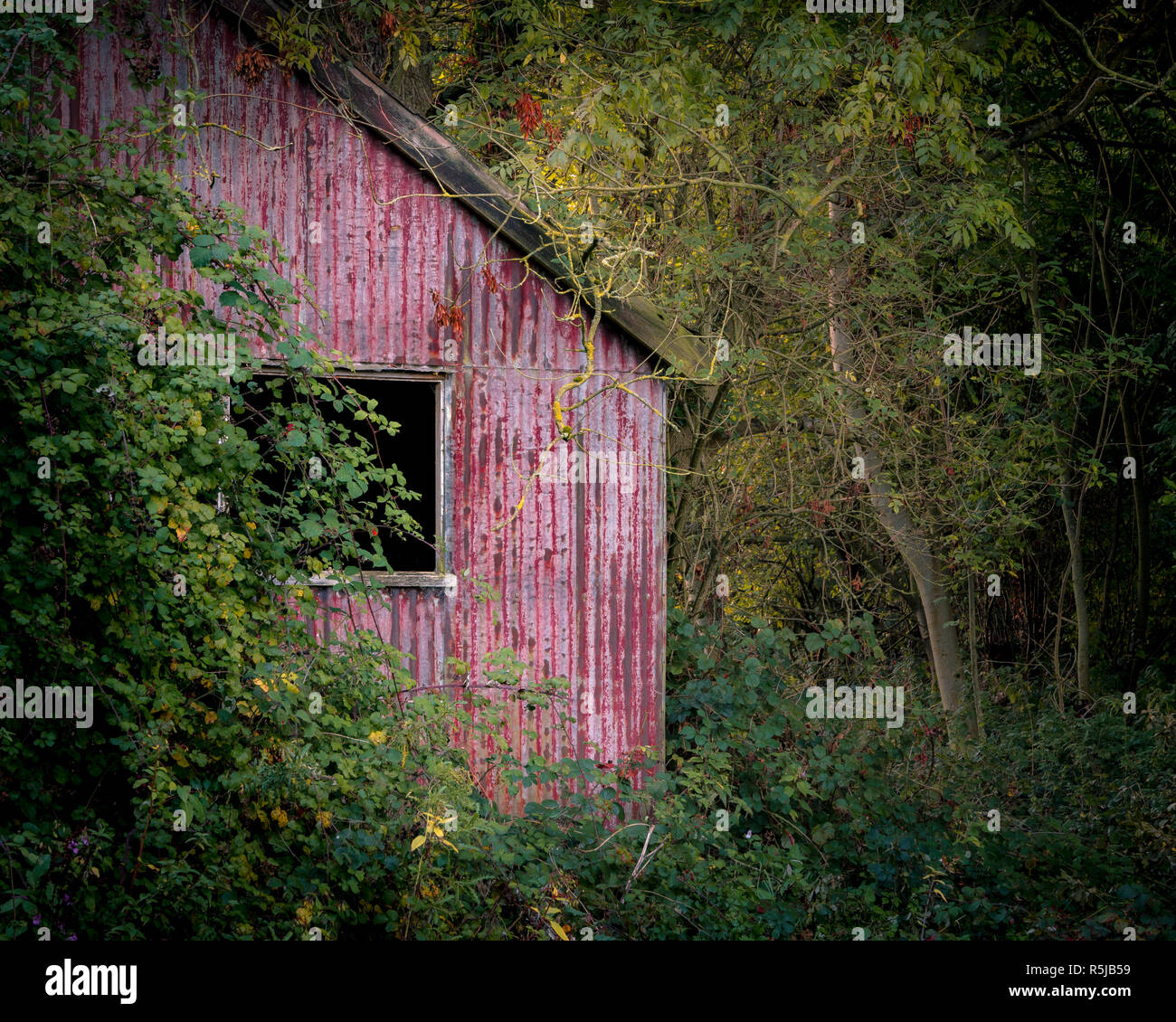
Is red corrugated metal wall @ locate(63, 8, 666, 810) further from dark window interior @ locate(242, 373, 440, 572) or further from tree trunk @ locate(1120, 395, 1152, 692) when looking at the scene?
tree trunk @ locate(1120, 395, 1152, 692)

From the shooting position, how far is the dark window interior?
31.9 ft

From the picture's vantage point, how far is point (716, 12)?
9109mm

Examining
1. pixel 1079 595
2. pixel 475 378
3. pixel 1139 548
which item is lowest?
pixel 1079 595

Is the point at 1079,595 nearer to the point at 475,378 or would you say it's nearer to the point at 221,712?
the point at 475,378

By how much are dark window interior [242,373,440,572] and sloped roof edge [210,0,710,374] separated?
6.27 ft

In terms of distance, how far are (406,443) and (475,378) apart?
399 cm

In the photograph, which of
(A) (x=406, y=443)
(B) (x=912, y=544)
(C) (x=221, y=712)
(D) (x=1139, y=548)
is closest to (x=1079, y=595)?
(D) (x=1139, y=548)

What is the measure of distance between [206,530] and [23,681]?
1.13 meters

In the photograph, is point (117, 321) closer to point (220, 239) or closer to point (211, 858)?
point (220, 239)

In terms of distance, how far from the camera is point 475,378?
8211 millimetres

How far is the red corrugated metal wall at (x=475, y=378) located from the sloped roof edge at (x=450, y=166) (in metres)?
0.14

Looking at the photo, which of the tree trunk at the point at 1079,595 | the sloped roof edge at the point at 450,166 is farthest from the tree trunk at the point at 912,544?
the sloped roof edge at the point at 450,166

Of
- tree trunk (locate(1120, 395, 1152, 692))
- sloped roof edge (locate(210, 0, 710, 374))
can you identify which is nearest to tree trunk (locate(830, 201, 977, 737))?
tree trunk (locate(1120, 395, 1152, 692))
